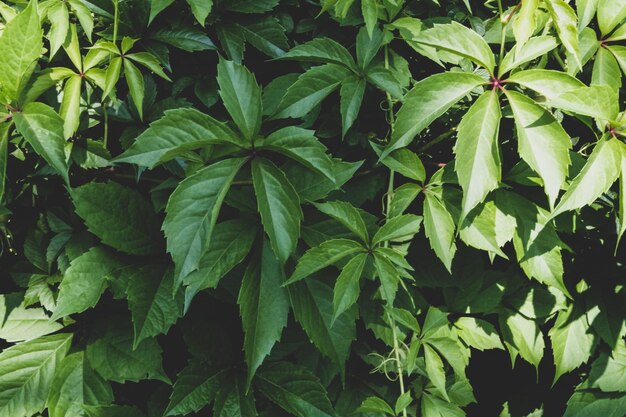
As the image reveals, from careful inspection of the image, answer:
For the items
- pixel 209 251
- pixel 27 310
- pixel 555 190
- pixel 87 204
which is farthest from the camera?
pixel 27 310

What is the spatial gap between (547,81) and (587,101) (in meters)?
0.10

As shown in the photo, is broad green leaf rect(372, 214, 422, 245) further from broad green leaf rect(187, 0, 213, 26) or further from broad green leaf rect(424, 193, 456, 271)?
broad green leaf rect(187, 0, 213, 26)

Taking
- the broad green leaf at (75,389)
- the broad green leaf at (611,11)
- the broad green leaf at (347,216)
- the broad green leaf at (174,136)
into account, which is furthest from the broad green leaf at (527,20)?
the broad green leaf at (75,389)

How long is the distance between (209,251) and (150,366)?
37cm

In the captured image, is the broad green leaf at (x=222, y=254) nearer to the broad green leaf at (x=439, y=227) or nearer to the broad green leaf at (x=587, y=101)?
the broad green leaf at (x=439, y=227)

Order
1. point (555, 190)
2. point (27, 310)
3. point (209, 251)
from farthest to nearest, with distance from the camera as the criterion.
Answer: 1. point (27, 310)
2. point (209, 251)
3. point (555, 190)


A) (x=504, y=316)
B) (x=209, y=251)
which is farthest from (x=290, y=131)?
(x=504, y=316)

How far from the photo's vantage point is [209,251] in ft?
4.02

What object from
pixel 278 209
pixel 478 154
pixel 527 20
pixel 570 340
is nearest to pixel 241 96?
pixel 278 209

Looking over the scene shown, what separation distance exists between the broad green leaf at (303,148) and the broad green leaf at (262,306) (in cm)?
Result: 23

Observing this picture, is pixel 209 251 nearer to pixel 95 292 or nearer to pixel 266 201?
pixel 266 201

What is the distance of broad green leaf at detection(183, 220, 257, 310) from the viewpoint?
3.93 feet

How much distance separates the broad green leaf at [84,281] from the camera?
51.0 inches

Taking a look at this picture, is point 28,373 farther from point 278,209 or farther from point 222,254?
point 278,209
